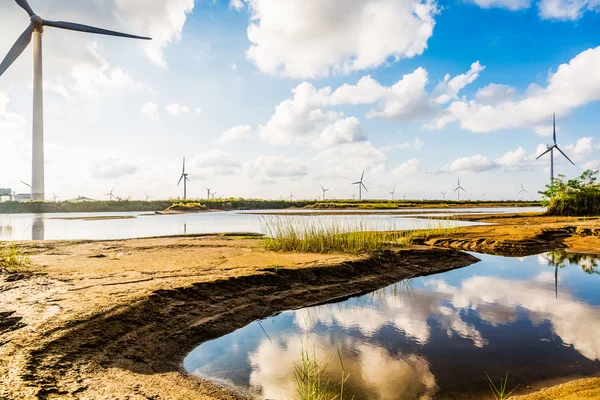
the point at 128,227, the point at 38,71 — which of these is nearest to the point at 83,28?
the point at 38,71

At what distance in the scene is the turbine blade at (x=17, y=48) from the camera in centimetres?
4416

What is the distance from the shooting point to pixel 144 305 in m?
6.37

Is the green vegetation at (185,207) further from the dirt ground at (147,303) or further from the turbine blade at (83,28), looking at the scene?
the dirt ground at (147,303)

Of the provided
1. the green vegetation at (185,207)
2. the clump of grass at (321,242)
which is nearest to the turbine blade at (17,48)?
the green vegetation at (185,207)

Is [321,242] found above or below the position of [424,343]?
above

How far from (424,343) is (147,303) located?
4781mm

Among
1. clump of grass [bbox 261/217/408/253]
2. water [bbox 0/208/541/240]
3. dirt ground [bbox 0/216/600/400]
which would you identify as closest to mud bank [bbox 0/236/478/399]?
dirt ground [bbox 0/216/600/400]

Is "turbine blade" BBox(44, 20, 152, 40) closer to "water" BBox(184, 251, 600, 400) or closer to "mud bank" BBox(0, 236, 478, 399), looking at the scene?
"mud bank" BBox(0, 236, 478, 399)

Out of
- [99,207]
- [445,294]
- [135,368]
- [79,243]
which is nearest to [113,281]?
[135,368]

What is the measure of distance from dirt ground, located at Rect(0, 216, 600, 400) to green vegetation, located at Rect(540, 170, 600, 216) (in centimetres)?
2457

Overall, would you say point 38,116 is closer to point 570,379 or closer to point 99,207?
point 99,207

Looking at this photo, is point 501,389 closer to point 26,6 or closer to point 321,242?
point 321,242

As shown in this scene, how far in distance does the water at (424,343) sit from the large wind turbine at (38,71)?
2167 inches

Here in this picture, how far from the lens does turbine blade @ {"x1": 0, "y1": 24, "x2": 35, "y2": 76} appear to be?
44.2m
